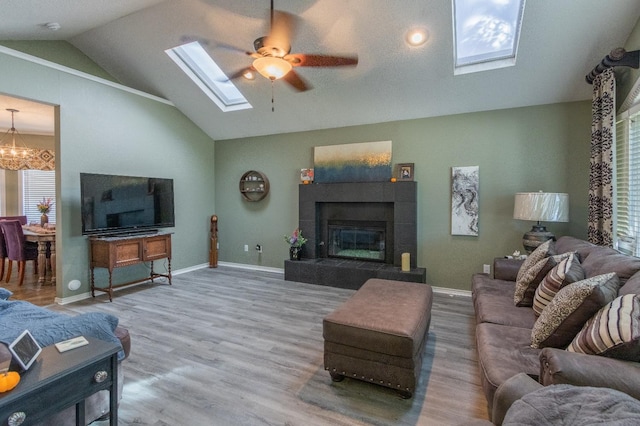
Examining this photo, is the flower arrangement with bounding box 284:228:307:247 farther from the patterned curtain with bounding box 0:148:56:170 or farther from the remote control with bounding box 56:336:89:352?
the patterned curtain with bounding box 0:148:56:170

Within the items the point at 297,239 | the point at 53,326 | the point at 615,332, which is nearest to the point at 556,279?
the point at 615,332

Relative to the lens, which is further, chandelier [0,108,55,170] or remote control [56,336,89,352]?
chandelier [0,108,55,170]

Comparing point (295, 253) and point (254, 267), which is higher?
point (295, 253)

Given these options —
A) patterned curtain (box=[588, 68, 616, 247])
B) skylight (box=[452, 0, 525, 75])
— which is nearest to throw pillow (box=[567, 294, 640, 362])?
patterned curtain (box=[588, 68, 616, 247])

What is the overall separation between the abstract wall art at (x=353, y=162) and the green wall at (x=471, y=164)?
0.15 metres

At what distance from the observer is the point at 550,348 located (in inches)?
57.3

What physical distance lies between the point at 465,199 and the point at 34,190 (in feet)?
29.5

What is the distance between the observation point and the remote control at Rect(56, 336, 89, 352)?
1.43m

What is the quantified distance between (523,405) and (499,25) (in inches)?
145

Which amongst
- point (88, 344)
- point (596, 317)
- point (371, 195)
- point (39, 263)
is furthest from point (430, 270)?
point (39, 263)

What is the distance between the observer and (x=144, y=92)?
492cm

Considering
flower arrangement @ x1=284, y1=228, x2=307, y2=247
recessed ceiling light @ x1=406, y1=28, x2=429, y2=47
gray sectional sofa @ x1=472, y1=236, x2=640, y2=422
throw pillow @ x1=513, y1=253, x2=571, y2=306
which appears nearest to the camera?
gray sectional sofa @ x1=472, y1=236, x2=640, y2=422

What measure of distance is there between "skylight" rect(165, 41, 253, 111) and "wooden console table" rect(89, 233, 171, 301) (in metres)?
2.36

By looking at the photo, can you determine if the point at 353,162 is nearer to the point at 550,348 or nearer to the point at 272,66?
the point at 272,66
